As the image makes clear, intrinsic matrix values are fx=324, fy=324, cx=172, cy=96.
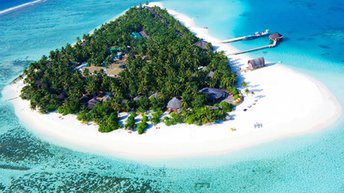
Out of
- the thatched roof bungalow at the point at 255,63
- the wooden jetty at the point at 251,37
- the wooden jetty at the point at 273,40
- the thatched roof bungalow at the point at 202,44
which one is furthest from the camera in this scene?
the wooden jetty at the point at 251,37

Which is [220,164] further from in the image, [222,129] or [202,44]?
[202,44]

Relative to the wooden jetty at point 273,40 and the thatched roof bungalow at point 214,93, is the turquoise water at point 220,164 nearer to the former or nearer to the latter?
the wooden jetty at point 273,40

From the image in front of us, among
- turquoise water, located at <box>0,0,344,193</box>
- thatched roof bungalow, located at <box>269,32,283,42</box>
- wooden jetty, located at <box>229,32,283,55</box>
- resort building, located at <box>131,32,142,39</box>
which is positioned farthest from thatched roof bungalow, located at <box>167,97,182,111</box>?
thatched roof bungalow, located at <box>269,32,283,42</box>

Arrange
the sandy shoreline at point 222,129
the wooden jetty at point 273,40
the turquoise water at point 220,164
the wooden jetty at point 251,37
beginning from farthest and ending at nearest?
1. the wooden jetty at point 251,37
2. the wooden jetty at point 273,40
3. the sandy shoreline at point 222,129
4. the turquoise water at point 220,164

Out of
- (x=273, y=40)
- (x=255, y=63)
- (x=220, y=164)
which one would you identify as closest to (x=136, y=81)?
(x=220, y=164)

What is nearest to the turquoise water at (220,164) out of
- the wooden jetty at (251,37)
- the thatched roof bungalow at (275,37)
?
the thatched roof bungalow at (275,37)

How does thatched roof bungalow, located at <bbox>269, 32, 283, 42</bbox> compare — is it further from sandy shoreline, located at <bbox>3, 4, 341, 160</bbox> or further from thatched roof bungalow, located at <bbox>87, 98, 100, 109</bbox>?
thatched roof bungalow, located at <bbox>87, 98, 100, 109</bbox>

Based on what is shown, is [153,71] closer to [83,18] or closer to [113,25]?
[113,25]
